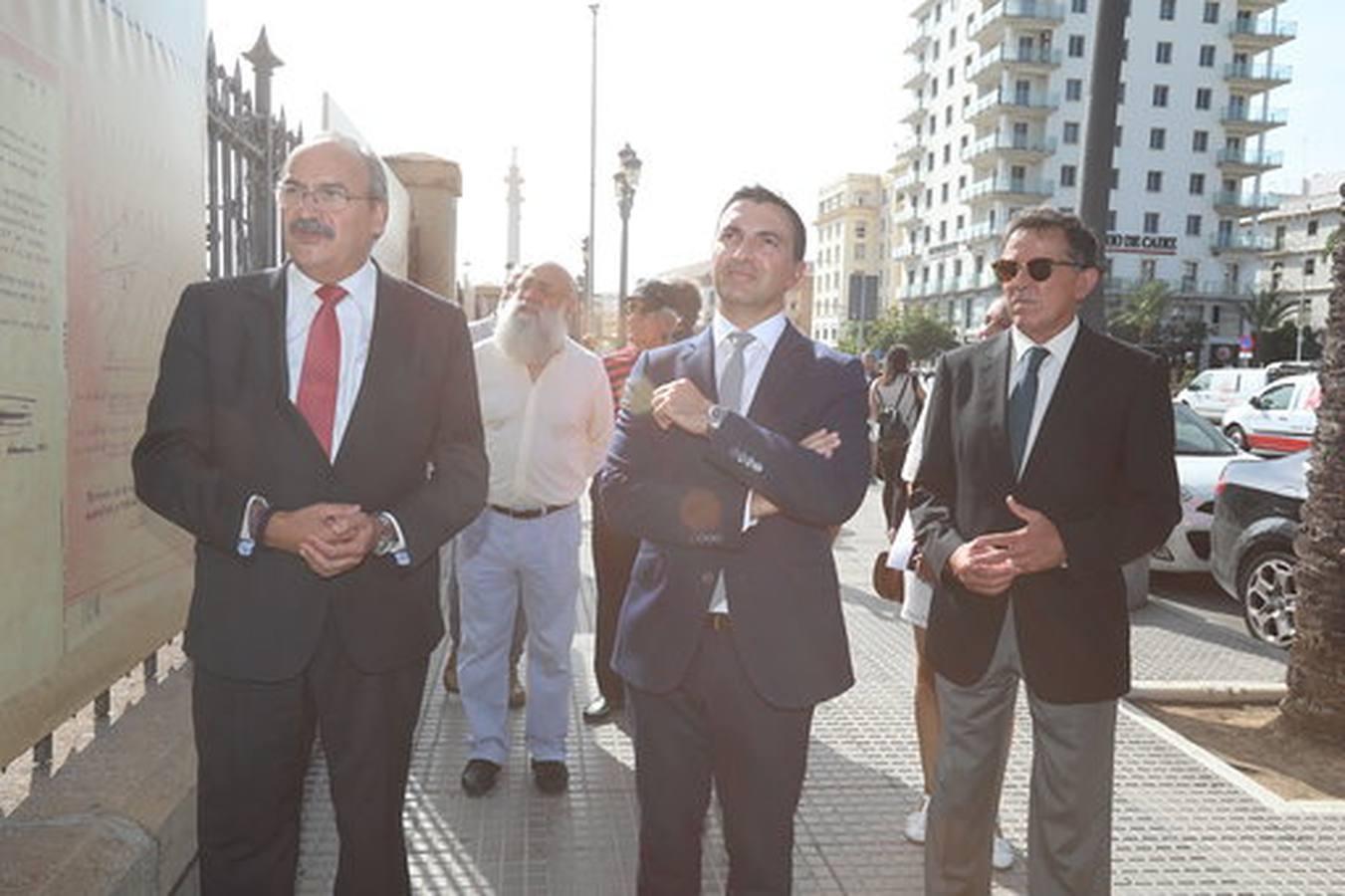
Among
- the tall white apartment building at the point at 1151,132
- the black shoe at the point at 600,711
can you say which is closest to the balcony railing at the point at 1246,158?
the tall white apartment building at the point at 1151,132

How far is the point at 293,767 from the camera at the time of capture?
Result: 2.61 meters

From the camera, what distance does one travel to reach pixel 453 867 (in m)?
3.65

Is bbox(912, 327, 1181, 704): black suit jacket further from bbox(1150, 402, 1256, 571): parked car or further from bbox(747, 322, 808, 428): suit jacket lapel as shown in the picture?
bbox(1150, 402, 1256, 571): parked car

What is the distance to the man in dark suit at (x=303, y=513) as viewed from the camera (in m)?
2.51

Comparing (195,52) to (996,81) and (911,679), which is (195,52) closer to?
(911,679)

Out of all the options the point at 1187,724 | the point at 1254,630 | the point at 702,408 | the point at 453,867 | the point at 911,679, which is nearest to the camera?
the point at 702,408

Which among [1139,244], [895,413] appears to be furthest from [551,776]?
[895,413]

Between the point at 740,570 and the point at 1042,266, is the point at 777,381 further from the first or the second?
the point at 1042,266

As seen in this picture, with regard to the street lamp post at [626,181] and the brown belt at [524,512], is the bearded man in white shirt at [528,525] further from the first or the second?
the street lamp post at [626,181]

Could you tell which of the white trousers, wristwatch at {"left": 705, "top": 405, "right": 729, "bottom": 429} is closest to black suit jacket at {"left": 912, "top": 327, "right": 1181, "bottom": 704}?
wristwatch at {"left": 705, "top": 405, "right": 729, "bottom": 429}

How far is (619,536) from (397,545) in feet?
9.33

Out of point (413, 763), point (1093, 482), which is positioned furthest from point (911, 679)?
point (1093, 482)

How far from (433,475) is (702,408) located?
71cm

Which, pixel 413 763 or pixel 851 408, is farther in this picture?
pixel 413 763
